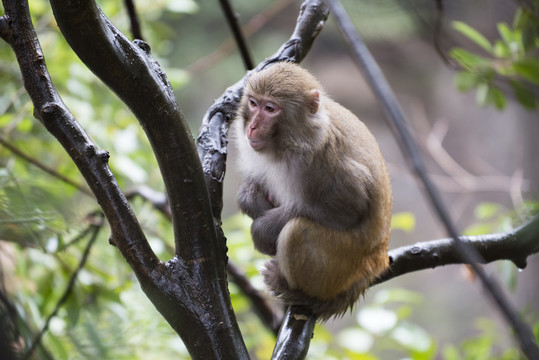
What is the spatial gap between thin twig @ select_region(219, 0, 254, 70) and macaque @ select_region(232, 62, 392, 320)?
1.74 ft

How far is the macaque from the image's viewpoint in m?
2.36

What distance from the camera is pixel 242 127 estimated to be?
267 cm

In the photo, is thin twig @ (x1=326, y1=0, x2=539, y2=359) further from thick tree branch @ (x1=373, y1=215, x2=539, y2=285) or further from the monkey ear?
the monkey ear

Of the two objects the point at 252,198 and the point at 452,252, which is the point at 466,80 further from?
the point at 252,198

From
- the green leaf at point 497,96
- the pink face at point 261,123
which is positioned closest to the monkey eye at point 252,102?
the pink face at point 261,123

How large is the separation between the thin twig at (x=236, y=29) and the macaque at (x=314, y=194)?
53 centimetres

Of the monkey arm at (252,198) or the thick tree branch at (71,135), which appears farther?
the monkey arm at (252,198)

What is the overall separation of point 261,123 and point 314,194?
1.29ft

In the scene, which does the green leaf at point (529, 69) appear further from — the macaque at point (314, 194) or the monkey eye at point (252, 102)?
the monkey eye at point (252, 102)

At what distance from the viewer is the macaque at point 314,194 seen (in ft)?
7.73

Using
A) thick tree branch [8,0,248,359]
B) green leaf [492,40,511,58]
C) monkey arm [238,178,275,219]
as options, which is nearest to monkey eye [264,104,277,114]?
monkey arm [238,178,275,219]

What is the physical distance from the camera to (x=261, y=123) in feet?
8.25

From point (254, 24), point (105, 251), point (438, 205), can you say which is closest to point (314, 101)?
point (105, 251)

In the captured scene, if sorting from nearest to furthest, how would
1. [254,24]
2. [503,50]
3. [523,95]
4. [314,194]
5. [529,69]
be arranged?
1. [314,194]
2. [529,69]
3. [523,95]
4. [503,50]
5. [254,24]
